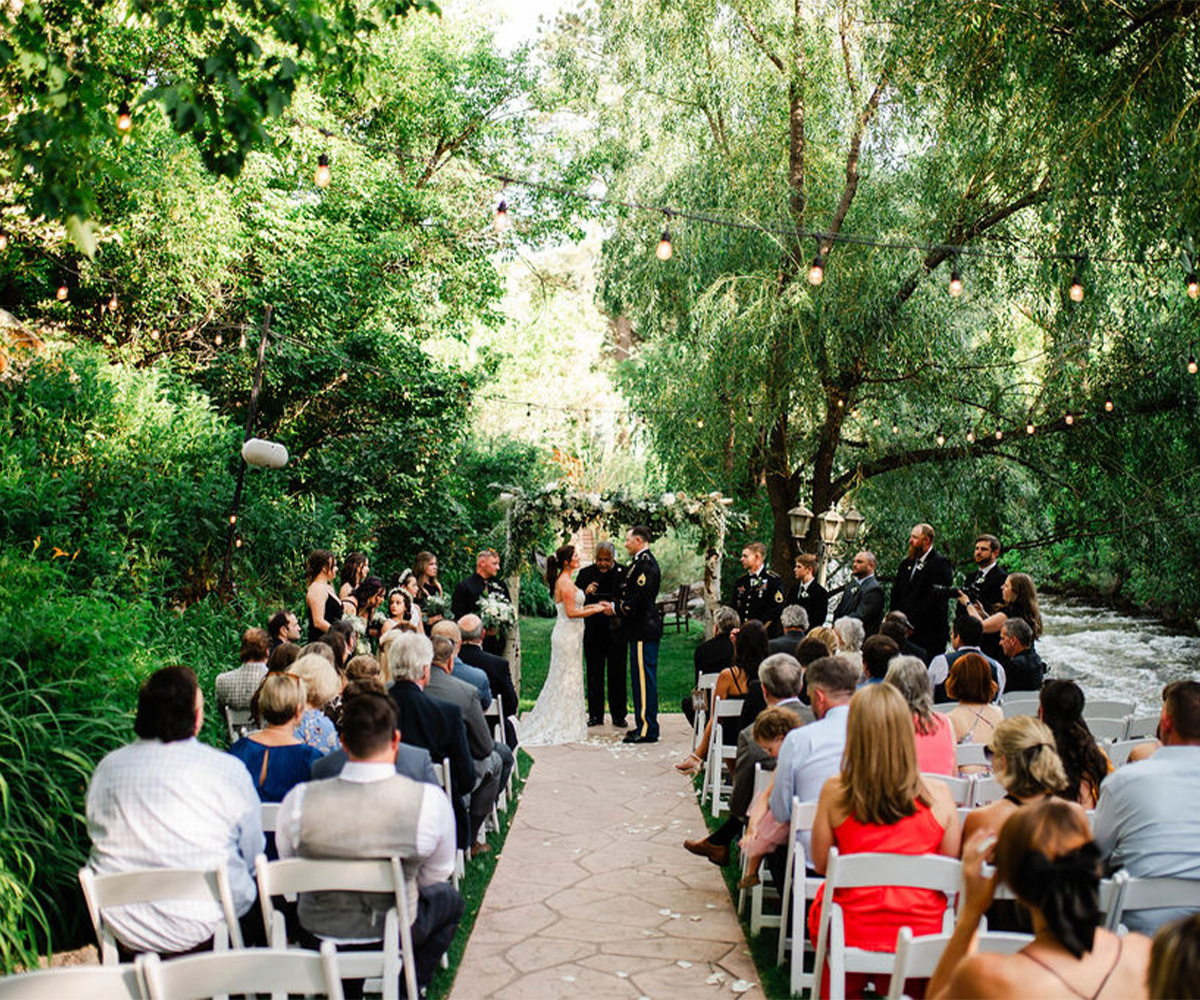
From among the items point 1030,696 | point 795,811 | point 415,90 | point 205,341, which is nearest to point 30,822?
point 795,811

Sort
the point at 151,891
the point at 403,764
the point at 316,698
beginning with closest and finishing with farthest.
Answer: the point at 151,891
the point at 403,764
the point at 316,698

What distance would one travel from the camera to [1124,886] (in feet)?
11.3

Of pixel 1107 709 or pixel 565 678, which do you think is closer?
pixel 1107 709

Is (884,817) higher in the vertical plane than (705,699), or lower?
higher

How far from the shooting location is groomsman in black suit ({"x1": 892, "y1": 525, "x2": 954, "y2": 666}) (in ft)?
29.1

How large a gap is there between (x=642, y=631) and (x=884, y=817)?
6.68m

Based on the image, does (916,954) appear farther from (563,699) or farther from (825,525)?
(825,525)

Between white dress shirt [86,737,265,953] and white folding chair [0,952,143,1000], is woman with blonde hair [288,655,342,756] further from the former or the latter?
white folding chair [0,952,143,1000]

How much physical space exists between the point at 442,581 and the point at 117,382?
24.9 feet

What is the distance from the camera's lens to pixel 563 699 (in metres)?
10.6

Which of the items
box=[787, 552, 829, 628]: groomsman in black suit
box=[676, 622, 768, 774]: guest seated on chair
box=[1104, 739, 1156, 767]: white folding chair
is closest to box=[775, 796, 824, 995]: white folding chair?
box=[1104, 739, 1156, 767]: white folding chair

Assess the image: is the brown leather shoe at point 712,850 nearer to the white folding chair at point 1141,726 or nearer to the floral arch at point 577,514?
the white folding chair at point 1141,726

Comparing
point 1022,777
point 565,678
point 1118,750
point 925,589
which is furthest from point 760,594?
point 1022,777

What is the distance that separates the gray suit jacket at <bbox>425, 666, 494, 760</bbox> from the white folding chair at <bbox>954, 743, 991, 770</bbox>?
239cm
